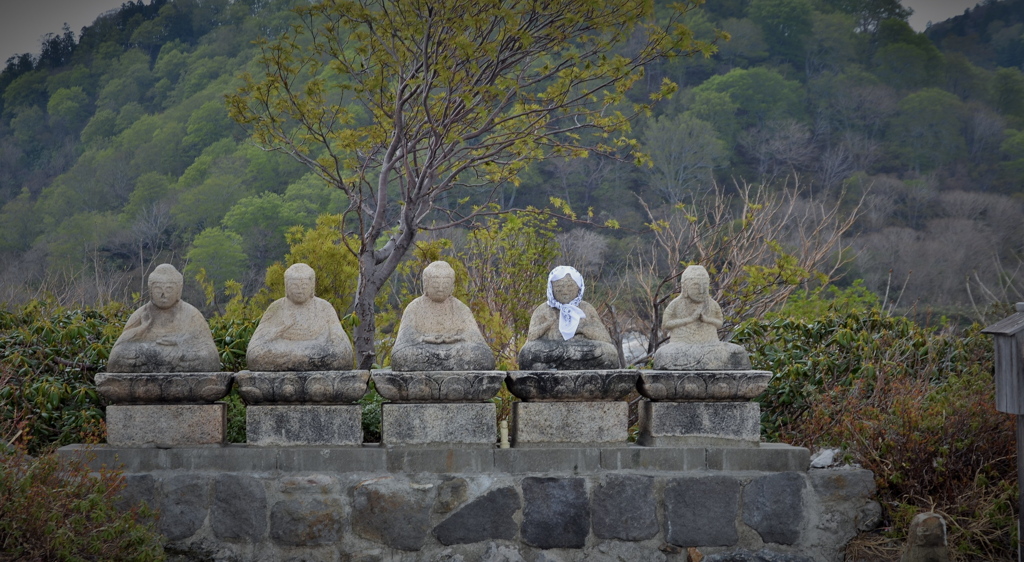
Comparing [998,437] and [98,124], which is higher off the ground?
[98,124]

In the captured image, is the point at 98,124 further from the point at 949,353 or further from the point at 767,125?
the point at 949,353

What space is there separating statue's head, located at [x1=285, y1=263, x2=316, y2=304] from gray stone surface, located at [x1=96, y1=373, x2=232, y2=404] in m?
0.59

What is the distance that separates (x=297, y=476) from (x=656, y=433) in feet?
6.74

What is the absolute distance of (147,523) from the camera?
5074mm

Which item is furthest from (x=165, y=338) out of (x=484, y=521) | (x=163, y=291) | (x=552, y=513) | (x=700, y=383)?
(x=700, y=383)

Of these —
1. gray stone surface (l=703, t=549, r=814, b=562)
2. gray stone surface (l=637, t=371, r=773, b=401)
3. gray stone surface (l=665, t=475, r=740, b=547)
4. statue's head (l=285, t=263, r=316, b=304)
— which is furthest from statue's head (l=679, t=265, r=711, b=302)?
statue's head (l=285, t=263, r=316, b=304)

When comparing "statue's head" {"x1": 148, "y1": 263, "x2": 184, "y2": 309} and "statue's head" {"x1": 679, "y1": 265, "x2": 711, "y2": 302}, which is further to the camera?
"statue's head" {"x1": 679, "y1": 265, "x2": 711, "y2": 302}

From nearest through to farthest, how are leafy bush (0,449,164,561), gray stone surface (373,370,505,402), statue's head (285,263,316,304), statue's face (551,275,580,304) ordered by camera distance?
leafy bush (0,449,164,561) < gray stone surface (373,370,505,402) < statue's head (285,263,316,304) < statue's face (551,275,580,304)

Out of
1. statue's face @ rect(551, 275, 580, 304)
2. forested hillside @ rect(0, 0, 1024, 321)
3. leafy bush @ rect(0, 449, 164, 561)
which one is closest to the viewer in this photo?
leafy bush @ rect(0, 449, 164, 561)

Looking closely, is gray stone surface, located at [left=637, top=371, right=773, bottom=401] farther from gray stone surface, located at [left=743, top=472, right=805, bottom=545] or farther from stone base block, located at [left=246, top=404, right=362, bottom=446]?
stone base block, located at [left=246, top=404, right=362, bottom=446]

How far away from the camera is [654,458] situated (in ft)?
17.1

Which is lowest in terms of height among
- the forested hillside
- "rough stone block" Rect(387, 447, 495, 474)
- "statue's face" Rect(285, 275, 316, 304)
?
"rough stone block" Rect(387, 447, 495, 474)

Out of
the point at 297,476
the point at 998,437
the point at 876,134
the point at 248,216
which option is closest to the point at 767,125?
the point at 876,134

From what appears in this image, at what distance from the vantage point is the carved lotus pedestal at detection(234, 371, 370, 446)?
5125 millimetres
